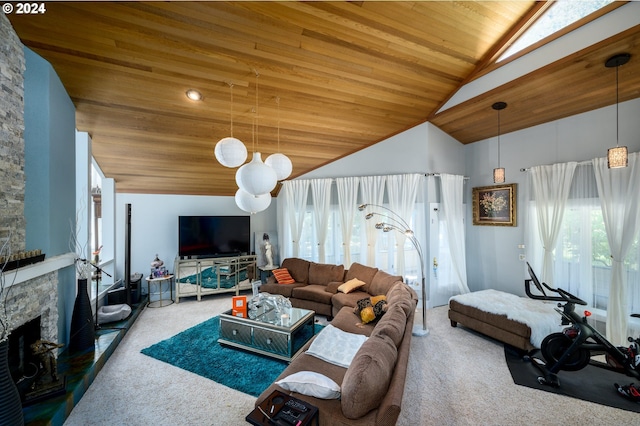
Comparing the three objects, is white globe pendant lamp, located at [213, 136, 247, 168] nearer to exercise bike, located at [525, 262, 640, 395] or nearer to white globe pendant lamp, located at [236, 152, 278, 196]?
white globe pendant lamp, located at [236, 152, 278, 196]

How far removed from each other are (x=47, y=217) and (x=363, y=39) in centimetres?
382

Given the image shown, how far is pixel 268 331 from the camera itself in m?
3.22

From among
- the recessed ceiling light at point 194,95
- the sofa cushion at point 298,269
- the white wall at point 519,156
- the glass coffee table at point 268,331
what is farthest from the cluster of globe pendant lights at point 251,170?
the white wall at point 519,156

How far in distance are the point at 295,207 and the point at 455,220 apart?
132 inches

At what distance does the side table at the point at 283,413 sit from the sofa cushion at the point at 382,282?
2762mm

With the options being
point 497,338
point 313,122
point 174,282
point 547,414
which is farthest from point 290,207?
point 547,414

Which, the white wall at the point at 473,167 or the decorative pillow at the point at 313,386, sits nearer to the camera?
the decorative pillow at the point at 313,386

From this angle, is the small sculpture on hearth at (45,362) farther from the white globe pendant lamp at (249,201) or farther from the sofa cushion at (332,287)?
the sofa cushion at (332,287)

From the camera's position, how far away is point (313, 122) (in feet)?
13.8

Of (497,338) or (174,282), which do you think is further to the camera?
(174,282)

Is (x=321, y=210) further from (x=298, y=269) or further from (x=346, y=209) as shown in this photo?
(x=298, y=269)

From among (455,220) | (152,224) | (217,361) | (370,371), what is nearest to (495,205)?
(455,220)

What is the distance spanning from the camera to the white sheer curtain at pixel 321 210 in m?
5.70

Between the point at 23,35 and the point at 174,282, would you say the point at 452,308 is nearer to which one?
the point at 174,282
